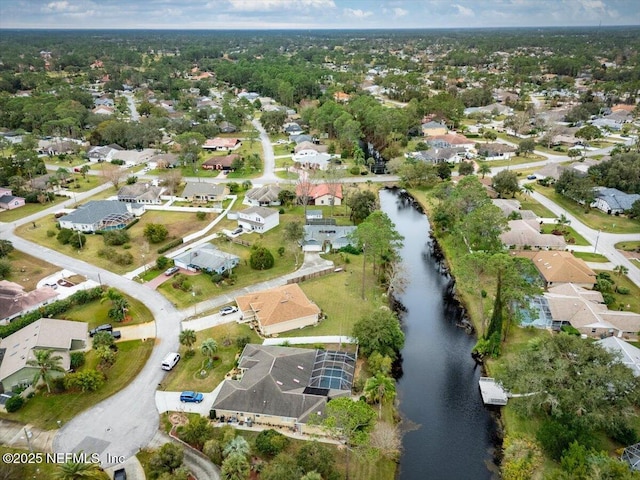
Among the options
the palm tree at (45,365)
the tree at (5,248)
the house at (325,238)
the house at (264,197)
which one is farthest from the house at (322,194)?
the palm tree at (45,365)

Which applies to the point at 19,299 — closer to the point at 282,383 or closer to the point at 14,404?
the point at 14,404

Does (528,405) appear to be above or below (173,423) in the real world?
above

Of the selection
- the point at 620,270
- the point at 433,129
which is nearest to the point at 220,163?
the point at 433,129

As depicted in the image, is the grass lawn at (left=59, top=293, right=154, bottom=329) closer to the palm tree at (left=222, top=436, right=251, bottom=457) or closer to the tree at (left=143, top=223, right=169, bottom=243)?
the tree at (left=143, top=223, right=169, bottom=243)

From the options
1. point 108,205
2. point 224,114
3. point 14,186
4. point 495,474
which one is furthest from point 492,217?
point 224,114

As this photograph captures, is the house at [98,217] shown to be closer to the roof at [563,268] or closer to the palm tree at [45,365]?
the palm tree at [45,365]

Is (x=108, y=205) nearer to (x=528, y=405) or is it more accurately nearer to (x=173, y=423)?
(x=173, y=423)
